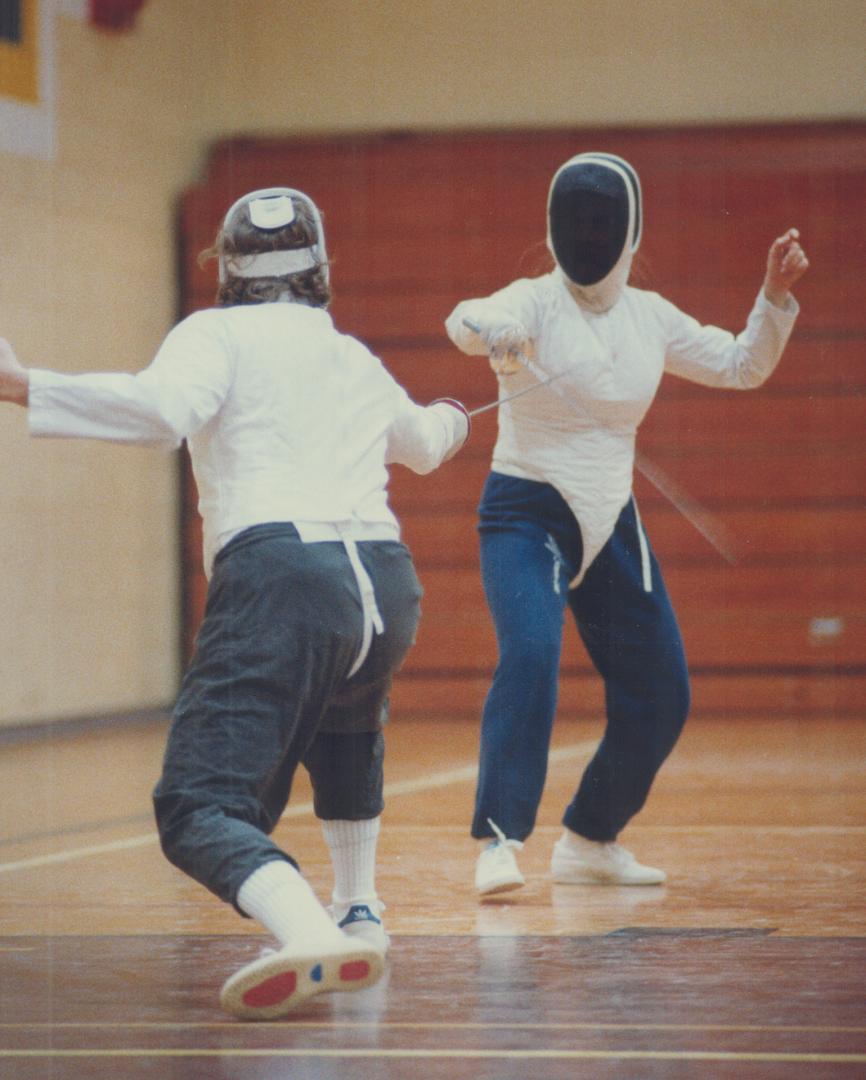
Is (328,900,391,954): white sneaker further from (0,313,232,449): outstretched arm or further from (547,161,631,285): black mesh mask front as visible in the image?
(547,161,631,285): black mesh mask front

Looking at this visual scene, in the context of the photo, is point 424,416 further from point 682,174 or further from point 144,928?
point 682,174

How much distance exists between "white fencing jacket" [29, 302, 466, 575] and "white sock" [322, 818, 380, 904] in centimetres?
44

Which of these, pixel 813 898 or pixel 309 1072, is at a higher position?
pixel 309 1072

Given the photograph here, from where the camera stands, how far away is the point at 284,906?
214 centimetres

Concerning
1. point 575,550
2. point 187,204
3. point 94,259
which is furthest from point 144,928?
point 187,204

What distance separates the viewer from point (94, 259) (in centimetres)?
681

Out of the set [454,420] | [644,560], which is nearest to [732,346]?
[644,560]

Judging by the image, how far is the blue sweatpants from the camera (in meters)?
3.17

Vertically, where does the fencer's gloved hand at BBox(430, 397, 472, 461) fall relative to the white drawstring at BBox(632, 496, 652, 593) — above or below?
above

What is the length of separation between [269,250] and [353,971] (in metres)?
0.96

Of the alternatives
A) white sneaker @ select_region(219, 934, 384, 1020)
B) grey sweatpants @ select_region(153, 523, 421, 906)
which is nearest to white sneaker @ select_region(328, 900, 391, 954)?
grey sweatpants @ select_region(153, 523, 421, 906)

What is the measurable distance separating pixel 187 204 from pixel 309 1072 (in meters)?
5.68

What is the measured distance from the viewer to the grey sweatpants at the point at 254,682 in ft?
7.27

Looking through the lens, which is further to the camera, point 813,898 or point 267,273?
point 813,898
